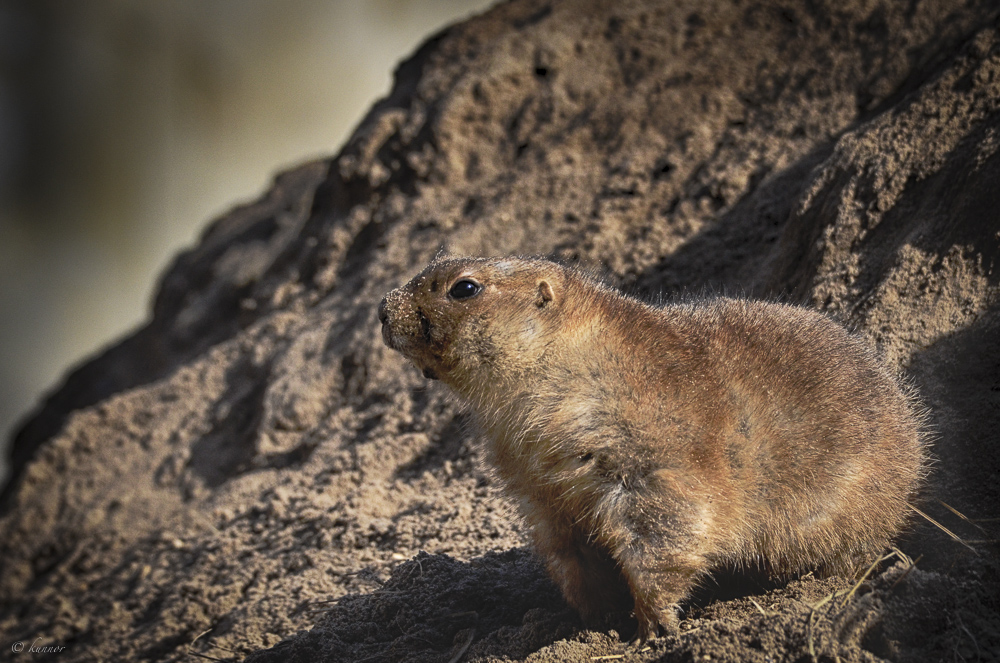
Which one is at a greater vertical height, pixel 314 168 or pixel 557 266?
pixel 314 168

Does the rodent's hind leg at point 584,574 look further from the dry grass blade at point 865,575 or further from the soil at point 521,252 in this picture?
the dry grass blade at point 865,575

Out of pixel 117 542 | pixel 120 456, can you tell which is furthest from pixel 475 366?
pixel 120 456

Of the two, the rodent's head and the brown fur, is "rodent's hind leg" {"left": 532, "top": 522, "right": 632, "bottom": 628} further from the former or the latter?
the rodent's head

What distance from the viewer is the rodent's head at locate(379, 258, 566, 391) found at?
330cm

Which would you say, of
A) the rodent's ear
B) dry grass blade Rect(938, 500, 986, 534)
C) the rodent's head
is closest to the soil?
dry grass blade Rect(938, 500, 986, 534)

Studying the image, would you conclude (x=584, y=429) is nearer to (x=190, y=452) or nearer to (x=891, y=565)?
(x=891, y=565)

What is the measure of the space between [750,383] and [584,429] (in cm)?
68

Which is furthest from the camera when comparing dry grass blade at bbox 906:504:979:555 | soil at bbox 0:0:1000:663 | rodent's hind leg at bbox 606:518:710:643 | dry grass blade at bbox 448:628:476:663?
soil at bbox 0:0:1000:663

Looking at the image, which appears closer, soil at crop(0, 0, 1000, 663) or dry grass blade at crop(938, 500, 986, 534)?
dry grass blade at crop(938, 500, 986, 534)

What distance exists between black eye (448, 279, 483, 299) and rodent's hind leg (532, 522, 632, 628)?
101 centimetres

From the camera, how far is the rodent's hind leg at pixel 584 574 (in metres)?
3.35

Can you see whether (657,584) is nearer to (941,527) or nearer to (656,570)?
(656,570)

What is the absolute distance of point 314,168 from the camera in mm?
11594

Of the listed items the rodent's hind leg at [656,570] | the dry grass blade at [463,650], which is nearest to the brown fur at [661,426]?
the rodent's hind leg at [656,570]
